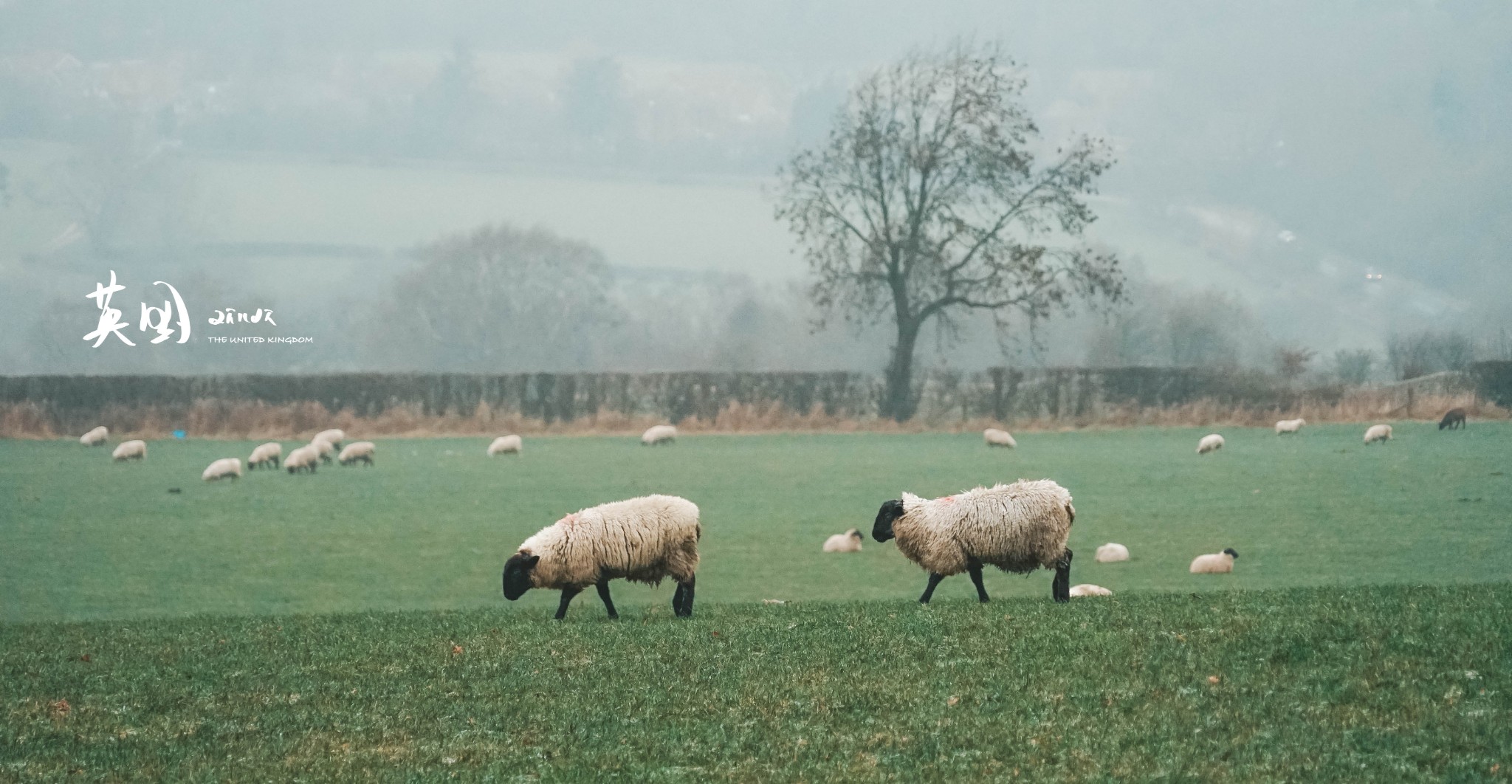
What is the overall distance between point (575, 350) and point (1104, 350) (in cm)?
928

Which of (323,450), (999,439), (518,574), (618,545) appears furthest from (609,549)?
(999,439)

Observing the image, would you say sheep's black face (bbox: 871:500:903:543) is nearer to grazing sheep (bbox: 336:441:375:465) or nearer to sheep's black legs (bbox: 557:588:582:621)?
sheep's black legs (bbox: 557:588:582:621)

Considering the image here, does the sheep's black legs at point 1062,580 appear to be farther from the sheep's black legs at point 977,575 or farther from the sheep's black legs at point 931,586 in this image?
the sheep's black legs at point 931,586

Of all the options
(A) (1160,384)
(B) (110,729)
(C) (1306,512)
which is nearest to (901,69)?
(A) (1160,384)

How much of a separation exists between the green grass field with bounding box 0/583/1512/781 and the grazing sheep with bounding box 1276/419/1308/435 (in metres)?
14.7

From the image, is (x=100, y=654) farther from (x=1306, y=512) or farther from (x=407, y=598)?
(x=1306, y=512)

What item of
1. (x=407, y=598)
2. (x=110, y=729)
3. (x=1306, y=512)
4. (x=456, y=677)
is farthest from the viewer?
(x=1306, y=512)

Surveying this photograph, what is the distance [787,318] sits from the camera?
26.4 m

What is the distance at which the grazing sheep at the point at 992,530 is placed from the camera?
33.1 ft

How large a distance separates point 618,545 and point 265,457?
13.8m

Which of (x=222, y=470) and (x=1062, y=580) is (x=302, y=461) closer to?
(x=222, y=470)

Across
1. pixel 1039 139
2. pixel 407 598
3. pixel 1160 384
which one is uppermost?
pixel 1039 139

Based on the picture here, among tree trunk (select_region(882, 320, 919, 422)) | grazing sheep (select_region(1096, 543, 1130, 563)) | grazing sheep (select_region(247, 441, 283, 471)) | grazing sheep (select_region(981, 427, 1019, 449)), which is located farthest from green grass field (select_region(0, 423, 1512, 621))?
tree trunk (select_region(882, 320, 919, 422))

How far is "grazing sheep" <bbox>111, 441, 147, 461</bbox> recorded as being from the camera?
22.2 metres
